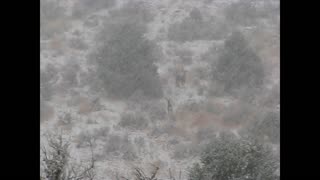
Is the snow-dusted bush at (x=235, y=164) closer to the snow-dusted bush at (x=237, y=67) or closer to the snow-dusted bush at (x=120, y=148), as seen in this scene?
the snow-dusted bush at (x=120, y=148)

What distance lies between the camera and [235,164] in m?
7.57

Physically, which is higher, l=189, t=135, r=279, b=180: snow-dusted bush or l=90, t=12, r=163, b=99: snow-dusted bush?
l=90, t=12, r=163, b=99: snow-dusted bush

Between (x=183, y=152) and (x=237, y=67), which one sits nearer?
(x=183, y=152)

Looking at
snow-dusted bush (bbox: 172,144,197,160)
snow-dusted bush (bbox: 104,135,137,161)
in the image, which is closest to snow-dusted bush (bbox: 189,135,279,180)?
snow-dusted bush (bbox: 172,144,197,160)

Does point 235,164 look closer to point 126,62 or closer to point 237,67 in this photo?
point 237,67

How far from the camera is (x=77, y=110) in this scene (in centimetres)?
1153

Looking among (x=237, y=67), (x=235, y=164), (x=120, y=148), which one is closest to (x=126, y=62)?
(x=237, y=67)

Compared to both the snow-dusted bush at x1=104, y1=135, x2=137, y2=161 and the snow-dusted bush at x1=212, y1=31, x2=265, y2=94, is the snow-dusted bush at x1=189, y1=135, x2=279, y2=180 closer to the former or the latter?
the snow-dusted bush at x1=104, y1=135, x2=137, y2=161

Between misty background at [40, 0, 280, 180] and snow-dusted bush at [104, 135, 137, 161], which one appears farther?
misty background at [40, 0, 280, 180]

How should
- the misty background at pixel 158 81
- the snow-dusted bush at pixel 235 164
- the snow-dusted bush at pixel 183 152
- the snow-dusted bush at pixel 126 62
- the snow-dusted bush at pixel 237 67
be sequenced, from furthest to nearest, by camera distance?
the snow-dusted bush at pixel 237 67 < the snow-dusted bush at pixel 126 62 < the misty background at pixel 158 81 < the snow-dusted bush at pixel 183 152 < the snow-dusted bush at pixel 235 164

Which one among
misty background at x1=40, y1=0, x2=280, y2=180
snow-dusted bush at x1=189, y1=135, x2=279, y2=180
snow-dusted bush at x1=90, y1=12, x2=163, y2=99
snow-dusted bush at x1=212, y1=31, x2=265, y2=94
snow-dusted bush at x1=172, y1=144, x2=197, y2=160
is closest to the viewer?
snow-dusted bush at x1=189, y1=135, x2=279, y2=180

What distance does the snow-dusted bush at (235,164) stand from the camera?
750 centimetres

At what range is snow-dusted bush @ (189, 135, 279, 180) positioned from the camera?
7.50 meters

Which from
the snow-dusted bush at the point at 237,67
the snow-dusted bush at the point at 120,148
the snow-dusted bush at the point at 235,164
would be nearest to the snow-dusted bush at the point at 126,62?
the snow-dusted bush at the point at 237,67
